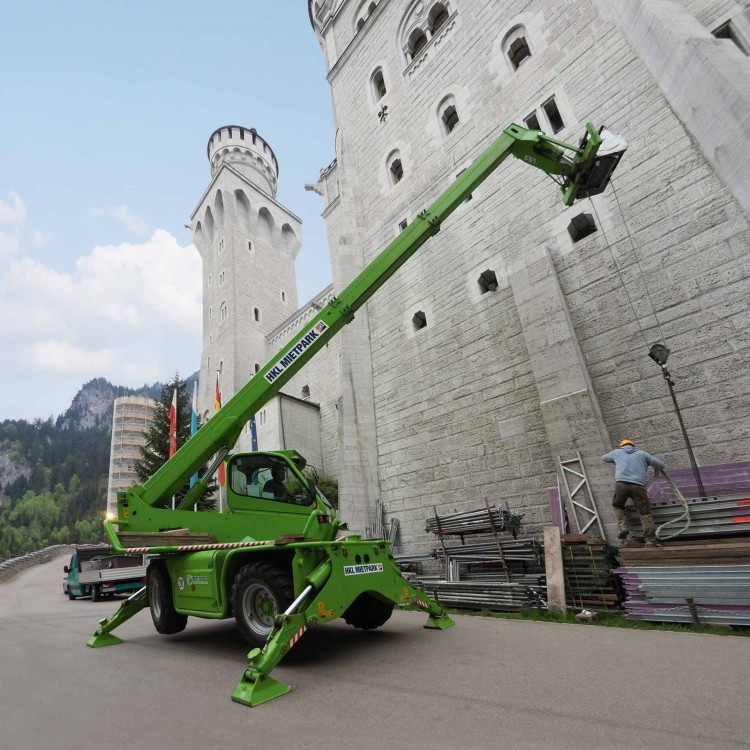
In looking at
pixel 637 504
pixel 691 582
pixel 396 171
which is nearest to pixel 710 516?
pixel 637 504

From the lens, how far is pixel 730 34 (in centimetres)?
868

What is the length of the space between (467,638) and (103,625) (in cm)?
480

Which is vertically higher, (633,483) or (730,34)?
(730,34)

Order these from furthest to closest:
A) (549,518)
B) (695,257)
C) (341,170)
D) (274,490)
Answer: (341,170) < (549,518) < (695,257) < (274,490)

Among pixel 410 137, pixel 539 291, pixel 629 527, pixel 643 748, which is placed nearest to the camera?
pixel 643 748

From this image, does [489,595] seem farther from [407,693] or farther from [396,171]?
[396,171]

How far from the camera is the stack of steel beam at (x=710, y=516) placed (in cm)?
546

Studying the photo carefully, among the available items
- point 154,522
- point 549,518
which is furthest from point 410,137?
point 154,522

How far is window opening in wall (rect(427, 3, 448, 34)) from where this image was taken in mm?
Result: 14930

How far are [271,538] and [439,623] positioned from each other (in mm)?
2403

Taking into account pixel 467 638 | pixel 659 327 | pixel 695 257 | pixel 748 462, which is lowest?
pixel 467 638

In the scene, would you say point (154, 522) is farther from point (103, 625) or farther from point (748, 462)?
point (748, 462)

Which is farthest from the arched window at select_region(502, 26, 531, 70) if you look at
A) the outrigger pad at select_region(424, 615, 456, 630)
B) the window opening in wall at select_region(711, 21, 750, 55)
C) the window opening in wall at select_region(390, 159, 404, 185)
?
the outrigger pad at select_region(424, 615, 456, 630)

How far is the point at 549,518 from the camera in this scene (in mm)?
8867
